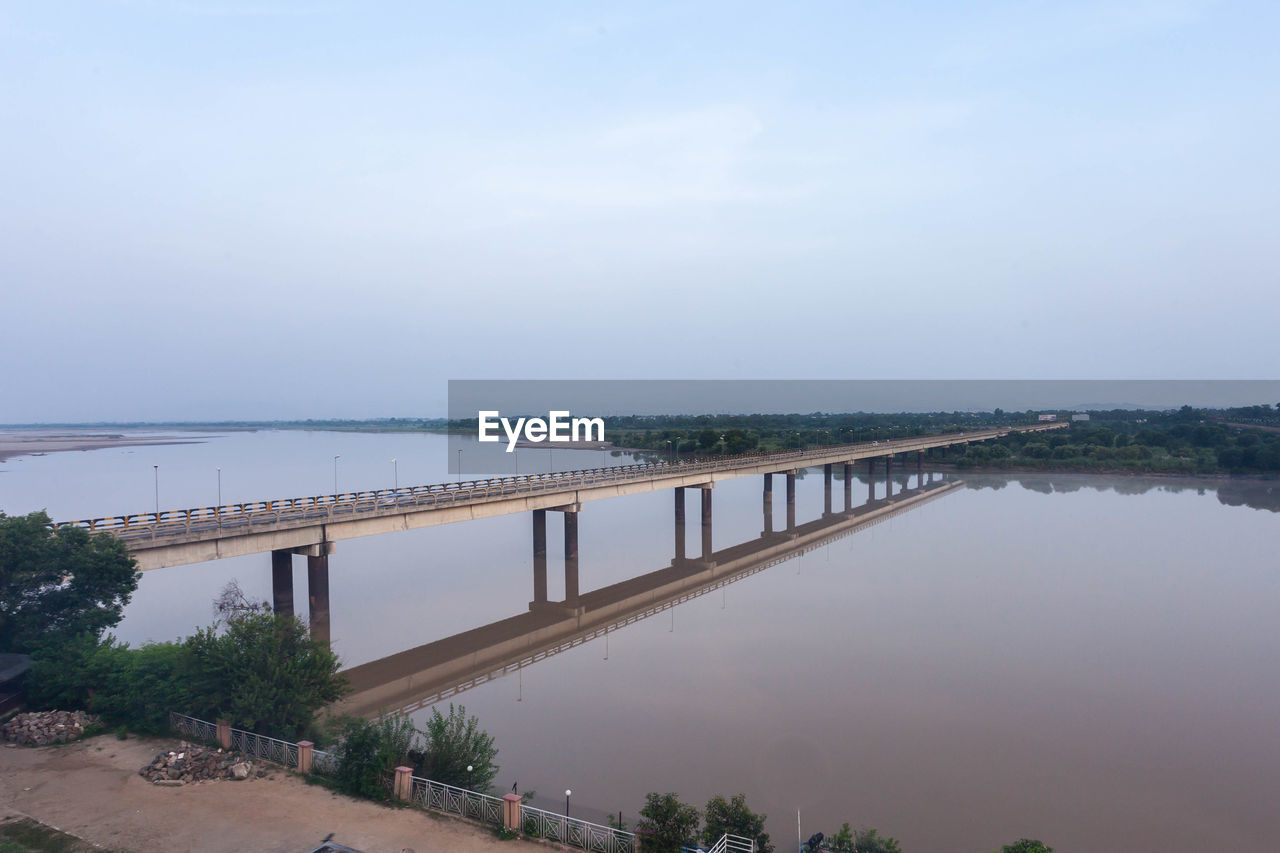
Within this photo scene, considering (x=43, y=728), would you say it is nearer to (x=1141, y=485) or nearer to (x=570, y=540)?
(x=570, y=540)

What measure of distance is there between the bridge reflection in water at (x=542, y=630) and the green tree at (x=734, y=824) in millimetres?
11458

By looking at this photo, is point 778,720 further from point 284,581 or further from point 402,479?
point 402,479

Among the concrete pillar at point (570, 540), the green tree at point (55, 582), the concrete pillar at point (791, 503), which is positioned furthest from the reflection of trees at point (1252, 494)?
the green tree at point (55, 582)

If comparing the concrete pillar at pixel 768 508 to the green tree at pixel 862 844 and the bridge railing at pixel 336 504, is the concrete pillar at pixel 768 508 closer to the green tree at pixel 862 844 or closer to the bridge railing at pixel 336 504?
the bridge railing at pixel 336 504

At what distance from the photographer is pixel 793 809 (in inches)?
672

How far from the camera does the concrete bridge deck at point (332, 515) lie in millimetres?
26203

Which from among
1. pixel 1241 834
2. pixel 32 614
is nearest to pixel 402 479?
pixel 32 614

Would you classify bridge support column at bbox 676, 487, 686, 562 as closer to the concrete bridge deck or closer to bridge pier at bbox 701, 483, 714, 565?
the concrete bridge deck

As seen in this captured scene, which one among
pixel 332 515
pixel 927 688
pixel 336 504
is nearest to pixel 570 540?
pixel 336 504

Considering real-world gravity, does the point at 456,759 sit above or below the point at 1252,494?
above

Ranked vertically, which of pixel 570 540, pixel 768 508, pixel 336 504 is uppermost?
pixel 336 504

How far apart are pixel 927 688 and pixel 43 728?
2402 cm

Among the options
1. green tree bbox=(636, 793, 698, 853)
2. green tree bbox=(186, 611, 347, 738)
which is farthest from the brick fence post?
green tree bbox=(636, 793, 698, 853)

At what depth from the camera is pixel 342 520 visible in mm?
31328
